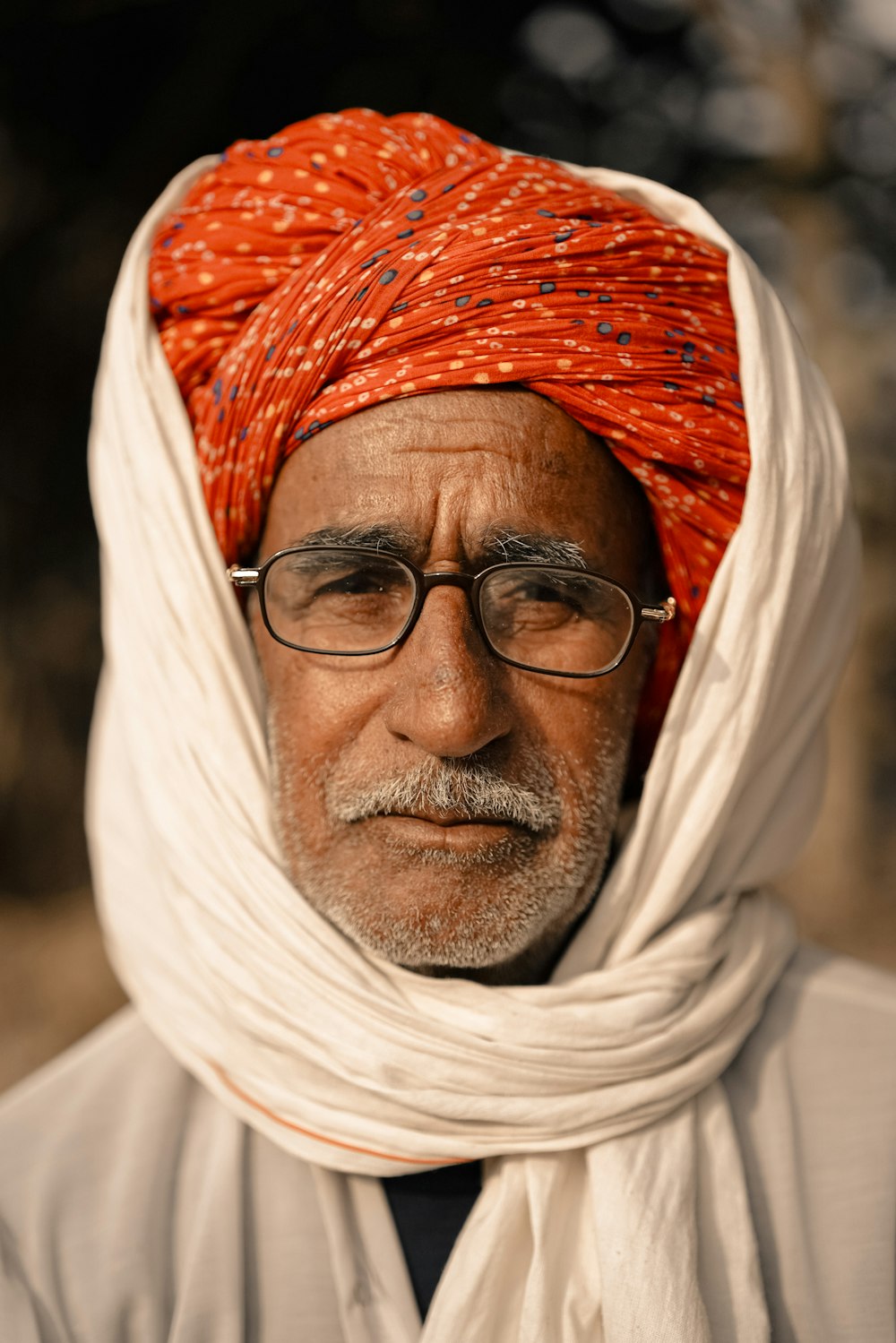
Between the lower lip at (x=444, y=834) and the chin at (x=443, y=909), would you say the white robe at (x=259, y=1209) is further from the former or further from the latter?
the lower lip at (x=444, y=834)

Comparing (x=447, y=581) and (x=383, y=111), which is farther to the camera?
(x=383, y=111)

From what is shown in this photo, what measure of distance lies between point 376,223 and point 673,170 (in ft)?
12.0

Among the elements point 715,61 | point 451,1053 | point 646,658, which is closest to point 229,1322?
point 451,1053

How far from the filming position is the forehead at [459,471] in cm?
174

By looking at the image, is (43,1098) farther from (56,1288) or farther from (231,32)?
(231,32)

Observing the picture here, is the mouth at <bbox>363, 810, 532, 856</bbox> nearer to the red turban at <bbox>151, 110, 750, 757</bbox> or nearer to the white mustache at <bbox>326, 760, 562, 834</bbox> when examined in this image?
the white mustache at <bbox>326, 760, 562, 834</bbox>

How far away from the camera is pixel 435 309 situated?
1.74 meters

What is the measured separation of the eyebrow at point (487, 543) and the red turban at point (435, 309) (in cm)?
21

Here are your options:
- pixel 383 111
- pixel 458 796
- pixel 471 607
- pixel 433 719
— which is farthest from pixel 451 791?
pixel 383 111

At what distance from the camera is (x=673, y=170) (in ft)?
16.2

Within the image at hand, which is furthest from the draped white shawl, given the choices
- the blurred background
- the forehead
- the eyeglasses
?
the blurred background

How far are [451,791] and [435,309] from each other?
785mm

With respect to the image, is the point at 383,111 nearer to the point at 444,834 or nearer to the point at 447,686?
the point at 447,686

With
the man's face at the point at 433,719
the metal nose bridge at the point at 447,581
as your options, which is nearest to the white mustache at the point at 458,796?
the man's face at the point at 433,719
